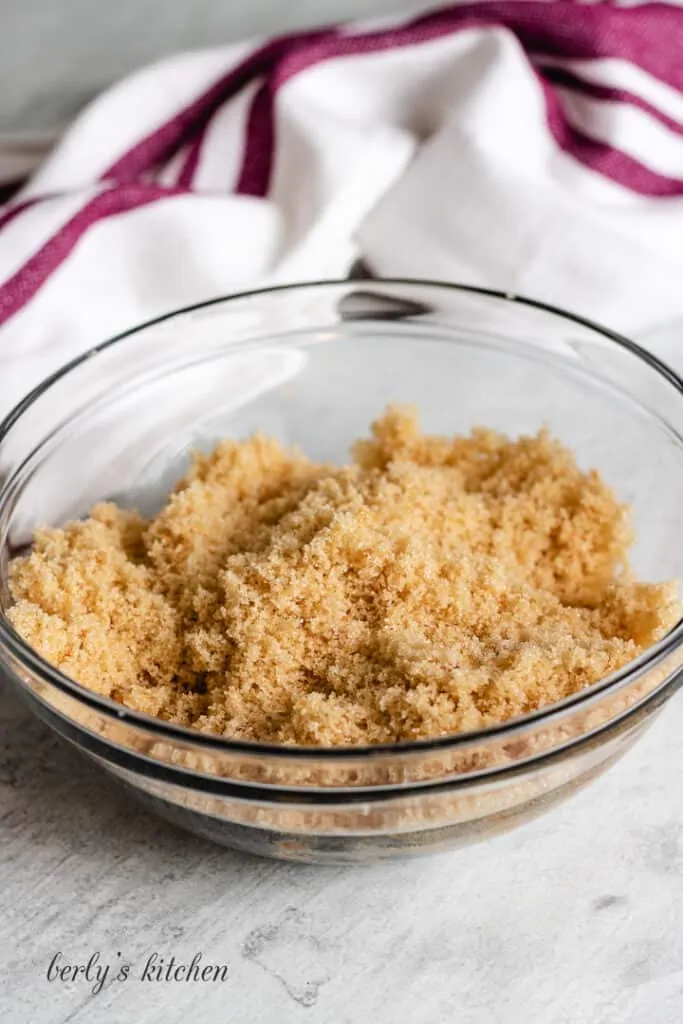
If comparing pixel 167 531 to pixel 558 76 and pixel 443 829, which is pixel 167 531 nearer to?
pixel 443 829

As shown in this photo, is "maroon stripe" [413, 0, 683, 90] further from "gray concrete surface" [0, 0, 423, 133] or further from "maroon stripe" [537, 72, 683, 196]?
"gray concrete surface" [0, 0, 423, 133]

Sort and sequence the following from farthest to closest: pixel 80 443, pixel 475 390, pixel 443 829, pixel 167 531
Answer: pixel 475 390
pixel 80 443
pixel 167 531
pixel 443 829

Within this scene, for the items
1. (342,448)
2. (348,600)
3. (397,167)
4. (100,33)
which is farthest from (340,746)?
(100,33)

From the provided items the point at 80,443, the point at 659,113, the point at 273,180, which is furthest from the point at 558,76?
the point at 80,443

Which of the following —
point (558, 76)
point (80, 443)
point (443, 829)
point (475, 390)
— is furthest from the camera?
point (558, 76)

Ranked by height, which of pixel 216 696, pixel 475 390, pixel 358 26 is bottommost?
pixel 216 696

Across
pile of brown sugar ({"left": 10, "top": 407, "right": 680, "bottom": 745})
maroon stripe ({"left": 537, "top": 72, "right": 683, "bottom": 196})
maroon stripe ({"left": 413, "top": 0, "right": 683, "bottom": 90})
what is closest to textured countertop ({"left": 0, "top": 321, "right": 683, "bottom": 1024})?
pile of brown sugar ({"left": 10, "top": 407, "right": 680, "bottom": 745})
